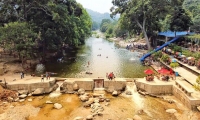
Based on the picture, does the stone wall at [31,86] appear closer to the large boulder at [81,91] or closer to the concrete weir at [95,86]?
the concrete weir at [95,86]

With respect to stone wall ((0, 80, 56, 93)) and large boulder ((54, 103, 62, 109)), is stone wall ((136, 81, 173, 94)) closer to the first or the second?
large boulder ((54, 103, 62, 109))

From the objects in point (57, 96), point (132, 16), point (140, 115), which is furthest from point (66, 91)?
point (132, 16)

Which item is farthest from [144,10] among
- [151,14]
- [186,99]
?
[186,99]

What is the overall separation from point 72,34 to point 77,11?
398 inches

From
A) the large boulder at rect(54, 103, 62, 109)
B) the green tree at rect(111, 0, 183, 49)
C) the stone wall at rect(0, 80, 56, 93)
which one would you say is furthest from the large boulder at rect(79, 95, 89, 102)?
the green tree at rect(111, 0, 183, 49)

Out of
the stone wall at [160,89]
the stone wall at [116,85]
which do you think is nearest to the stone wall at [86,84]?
the stone wall at [116,85]

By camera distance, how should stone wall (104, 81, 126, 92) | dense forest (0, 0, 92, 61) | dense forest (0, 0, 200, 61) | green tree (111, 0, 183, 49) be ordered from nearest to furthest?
1. stone wall (104, 81, 126, 92)
2. dense forest (0, 0, 92, 61)
3. dense forest (0, 0, 200, 61)
4. green tree (111, 0, 183, 49)

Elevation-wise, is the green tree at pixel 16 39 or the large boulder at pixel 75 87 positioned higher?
the green tree at pixel 16 39

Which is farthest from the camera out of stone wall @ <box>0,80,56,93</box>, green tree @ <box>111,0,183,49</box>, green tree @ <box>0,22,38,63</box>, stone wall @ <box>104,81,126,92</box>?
green tree @ <box>111,0,183,49</box>

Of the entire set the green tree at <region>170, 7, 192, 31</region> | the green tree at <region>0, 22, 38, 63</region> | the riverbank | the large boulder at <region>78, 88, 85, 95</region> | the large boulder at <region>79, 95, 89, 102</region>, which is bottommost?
the riverbank

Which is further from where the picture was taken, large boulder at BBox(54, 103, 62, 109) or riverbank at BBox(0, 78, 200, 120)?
large boulder at BBox(54, 103, 62, 109)

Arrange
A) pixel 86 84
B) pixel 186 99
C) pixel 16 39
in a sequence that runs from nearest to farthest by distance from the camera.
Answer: pixel 186 99 → pixel 86 84 → pixel 16 39

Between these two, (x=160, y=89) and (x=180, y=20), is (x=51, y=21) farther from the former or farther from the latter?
(x=180, y=20)

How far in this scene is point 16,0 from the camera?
115 feet
